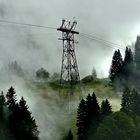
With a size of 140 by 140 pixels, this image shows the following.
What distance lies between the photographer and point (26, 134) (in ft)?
381

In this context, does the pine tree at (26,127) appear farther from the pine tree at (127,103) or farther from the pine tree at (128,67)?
the pine tree at (128,67)

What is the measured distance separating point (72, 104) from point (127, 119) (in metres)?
44.7

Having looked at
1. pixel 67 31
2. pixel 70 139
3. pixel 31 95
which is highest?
pixel 67 31

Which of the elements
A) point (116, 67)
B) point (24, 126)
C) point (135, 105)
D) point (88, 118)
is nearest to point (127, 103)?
point (135, 105)

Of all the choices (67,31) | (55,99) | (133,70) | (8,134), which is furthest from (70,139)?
(133,70)

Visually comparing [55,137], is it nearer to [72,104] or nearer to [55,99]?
[72,104]

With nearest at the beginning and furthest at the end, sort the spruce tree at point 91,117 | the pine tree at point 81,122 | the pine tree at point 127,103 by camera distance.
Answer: the spruce tree at point 91,117 → the pine tree at point 81,122 → the pine tree at point 127,103

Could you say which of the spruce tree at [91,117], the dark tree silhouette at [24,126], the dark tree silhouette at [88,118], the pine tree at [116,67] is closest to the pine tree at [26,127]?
the dark tree silhouette at [24,126]

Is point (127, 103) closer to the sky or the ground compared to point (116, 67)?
closer to the ground

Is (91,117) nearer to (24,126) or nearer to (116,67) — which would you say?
(24,126)

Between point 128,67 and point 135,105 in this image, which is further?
point 128,67

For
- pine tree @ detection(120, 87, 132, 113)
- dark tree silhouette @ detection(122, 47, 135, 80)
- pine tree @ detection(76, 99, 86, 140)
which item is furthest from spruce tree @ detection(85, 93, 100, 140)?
dark tree silhouette @ detection(122, 47, 135, 80)

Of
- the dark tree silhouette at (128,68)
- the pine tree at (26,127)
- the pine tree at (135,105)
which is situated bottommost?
the pine tree at (26,127)

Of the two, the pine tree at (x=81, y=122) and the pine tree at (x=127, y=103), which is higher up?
the pine tree at (x=127, y=103)
